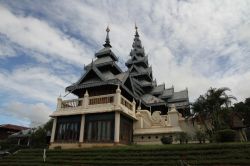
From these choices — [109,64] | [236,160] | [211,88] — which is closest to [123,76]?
[109,64]

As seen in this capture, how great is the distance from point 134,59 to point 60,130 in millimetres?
25593

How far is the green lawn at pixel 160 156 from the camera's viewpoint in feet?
41.0

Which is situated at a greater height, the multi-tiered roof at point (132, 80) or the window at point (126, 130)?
the multi-tiered roof at point (132, 80)

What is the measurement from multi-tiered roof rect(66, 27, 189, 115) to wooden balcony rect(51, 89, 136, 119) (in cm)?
249

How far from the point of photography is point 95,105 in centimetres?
2372

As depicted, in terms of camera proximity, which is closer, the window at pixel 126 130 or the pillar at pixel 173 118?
the window at pixel 126 130

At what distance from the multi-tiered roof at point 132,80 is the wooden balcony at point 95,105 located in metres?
2.49

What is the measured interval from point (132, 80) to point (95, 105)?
11.1m

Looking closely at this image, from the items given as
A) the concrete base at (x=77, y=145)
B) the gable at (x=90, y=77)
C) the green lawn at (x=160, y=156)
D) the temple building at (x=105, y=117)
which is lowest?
the green lawn at (x=160, y=156)

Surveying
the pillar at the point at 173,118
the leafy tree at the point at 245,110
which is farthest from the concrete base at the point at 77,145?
the leafy tree at the point at 245,110

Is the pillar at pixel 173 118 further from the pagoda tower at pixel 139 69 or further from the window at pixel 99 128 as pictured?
the pagoda tower at pixel 139 69

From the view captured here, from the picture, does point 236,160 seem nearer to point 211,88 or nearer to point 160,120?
point 211,88

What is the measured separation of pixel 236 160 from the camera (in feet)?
39.1

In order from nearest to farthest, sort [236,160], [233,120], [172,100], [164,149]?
[236,160]
[164,149]
[233,120]
[172,100]
